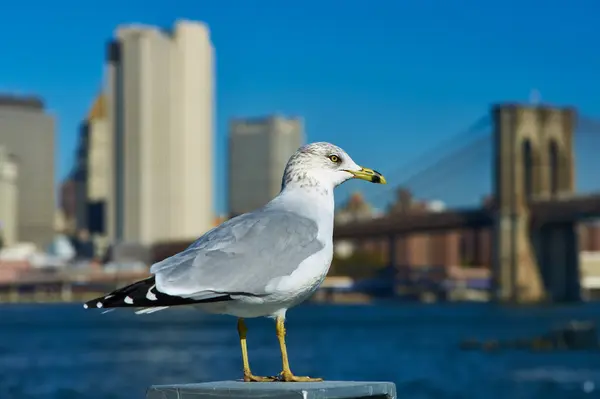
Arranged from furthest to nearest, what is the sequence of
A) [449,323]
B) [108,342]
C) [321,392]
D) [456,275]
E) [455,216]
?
1. [456,275]
2. [455,216]
3. [449,323]
4. [108,342]
5. [321,392]

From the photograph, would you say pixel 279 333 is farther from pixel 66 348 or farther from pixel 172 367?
pixel 66 348

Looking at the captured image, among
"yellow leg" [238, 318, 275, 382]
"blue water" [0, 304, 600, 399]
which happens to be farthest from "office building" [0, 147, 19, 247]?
"yellow leg" [238, 318, 275, 382]

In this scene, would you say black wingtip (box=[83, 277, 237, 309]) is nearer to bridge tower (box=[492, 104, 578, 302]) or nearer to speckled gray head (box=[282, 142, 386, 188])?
speckled gray head (box=[282, 142, 386, 188])

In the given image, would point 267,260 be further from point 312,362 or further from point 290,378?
point 312,362

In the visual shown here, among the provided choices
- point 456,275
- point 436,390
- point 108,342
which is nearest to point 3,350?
point 108,342

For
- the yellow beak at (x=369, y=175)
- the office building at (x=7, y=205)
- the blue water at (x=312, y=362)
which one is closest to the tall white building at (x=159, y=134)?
the office building at (x=7, y=205)

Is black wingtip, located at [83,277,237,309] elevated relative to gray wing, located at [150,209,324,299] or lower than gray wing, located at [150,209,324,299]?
lower

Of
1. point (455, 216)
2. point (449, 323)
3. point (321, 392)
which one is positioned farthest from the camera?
point (455, 216)
